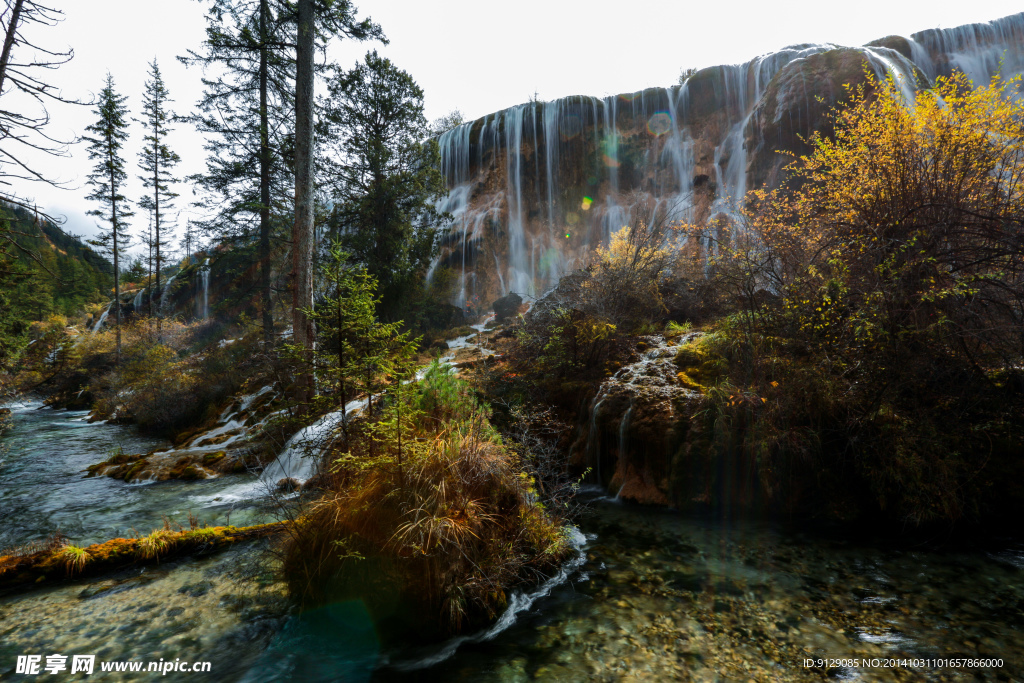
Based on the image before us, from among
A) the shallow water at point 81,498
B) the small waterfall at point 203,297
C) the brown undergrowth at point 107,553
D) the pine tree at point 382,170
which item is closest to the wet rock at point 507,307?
the pine tree at point 382,170

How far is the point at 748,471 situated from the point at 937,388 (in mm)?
2744

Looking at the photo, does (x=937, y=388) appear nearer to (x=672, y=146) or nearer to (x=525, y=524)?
(x=525, y=524)

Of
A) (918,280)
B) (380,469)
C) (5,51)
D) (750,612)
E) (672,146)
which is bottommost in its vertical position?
(750,612)

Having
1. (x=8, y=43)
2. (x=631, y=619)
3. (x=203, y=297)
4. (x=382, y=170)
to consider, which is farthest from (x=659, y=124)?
(x=203, y=297)

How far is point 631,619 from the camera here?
3996mm

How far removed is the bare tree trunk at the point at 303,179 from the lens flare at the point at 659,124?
76.3 ft

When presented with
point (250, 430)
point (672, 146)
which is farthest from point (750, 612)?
point (672, 146)

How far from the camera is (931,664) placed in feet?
10.9

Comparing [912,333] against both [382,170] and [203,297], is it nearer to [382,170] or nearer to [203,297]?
[382,170]

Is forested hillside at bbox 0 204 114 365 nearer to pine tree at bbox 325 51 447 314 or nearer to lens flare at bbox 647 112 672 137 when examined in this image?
pine tree at bbox 325 51 447 314

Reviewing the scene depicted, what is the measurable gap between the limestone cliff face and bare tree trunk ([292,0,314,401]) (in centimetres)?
1341

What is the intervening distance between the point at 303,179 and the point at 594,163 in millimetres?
22869

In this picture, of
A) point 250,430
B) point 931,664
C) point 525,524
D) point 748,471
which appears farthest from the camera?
point 250,430

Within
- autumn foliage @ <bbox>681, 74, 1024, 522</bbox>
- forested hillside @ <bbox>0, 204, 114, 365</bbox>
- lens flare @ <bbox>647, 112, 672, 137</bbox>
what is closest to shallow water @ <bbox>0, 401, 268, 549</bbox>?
forested hillside @ <bbox>0, 204, 114, 365</bbox>
